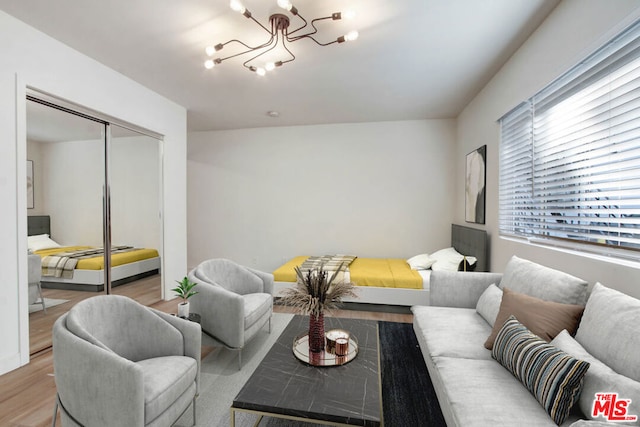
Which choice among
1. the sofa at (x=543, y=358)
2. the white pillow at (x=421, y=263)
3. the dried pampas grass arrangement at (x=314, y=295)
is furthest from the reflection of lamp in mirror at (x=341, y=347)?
the white pillow at (x=421, y=263)

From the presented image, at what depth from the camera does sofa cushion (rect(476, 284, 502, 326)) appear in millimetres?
2045

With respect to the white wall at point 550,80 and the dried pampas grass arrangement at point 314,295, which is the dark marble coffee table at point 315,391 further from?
the white wall at point 550,80

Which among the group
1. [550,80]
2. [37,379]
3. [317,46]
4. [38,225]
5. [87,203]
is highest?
[317,46]

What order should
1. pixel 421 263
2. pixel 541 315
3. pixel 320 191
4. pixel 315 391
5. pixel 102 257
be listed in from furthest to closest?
pixel 320 191
pixel 421 263
pixel 102 257
pixel 541 315
pixel 315 391

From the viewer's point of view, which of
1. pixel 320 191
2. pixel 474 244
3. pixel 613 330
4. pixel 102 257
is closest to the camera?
pixel 613 330

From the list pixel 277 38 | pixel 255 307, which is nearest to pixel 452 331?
pixel 255 307

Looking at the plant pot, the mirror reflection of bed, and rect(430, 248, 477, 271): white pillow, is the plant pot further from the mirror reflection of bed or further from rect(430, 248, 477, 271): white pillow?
rect(430, 248, 477, 271): white pillow

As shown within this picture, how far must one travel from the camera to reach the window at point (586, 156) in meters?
1.51

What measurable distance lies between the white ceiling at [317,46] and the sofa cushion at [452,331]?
7.50ft

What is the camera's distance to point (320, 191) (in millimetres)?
5016

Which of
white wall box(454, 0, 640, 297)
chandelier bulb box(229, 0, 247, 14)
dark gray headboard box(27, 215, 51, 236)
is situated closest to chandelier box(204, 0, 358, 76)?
chandelier bulb box(229, 0, 247, 14)

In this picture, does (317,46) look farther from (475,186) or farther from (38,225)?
(38,225)

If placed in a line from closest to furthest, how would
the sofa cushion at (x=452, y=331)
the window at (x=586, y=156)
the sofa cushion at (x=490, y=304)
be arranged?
the window at (x=586, y=156) → the sofa cushion at (x=452, y=331) → the sofa cushion at (x=490, y=304)

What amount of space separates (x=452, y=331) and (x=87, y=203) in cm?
371
